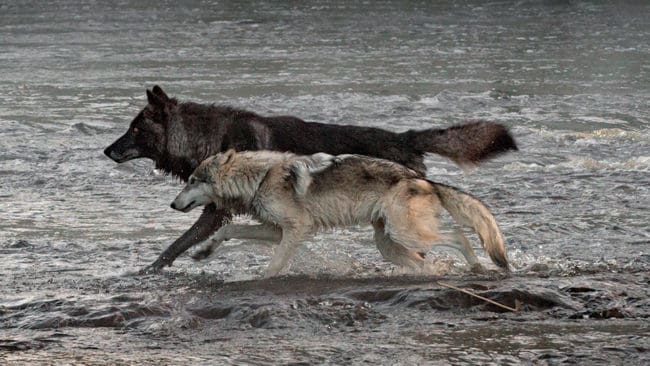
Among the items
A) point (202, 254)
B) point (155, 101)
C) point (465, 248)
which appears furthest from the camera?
point (155, 101)

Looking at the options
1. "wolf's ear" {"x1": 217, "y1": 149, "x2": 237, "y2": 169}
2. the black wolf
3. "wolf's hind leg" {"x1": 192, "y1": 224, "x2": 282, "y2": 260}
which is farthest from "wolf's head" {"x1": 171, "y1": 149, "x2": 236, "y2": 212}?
the black wolf

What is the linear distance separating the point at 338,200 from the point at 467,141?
1.41 metres

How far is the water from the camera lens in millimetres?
6301

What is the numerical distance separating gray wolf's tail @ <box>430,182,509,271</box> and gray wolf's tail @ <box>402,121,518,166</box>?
1.02 metres

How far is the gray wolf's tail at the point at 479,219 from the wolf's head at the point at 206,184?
4.83 feet

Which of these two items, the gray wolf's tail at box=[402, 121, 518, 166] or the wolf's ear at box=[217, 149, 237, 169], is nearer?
the wolf's ear at box=[217, 149, 237, 169]

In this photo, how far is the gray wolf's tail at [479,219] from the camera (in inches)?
296

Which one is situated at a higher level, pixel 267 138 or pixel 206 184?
pixel 267 138

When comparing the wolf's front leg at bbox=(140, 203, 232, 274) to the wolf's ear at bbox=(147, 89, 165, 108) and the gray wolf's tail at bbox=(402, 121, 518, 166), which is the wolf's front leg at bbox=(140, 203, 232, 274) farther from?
the gray wolf's tail at bbox=(402, 121, 518, 166)

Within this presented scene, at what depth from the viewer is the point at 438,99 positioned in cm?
1577

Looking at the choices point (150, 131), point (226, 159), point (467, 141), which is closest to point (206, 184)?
point (226, 159)

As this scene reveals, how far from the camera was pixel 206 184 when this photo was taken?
313 inches

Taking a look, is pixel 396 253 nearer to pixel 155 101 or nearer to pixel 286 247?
pixel 286 247

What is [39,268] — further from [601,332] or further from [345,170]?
[601,332]
